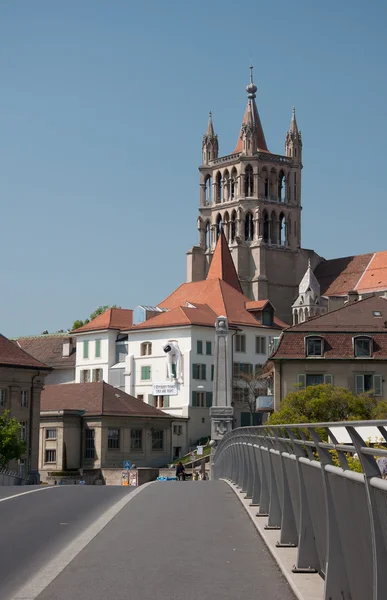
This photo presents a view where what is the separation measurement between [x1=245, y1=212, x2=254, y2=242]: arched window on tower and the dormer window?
7267 centimetres

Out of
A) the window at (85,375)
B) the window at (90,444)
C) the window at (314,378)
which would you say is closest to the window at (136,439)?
the window at (90,444)

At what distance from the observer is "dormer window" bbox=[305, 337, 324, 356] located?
67312mm

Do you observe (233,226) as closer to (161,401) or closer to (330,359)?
(161,401)

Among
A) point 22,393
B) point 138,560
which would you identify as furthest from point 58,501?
point 22,393

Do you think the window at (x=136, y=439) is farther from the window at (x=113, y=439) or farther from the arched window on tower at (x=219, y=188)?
the arched window on tower at (x=219, y=188)

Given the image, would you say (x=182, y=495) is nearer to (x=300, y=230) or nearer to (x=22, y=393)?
(x=22, y=393)

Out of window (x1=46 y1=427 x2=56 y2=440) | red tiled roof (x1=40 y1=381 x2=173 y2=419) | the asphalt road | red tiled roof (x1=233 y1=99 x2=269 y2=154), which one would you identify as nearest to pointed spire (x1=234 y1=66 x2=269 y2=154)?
red tiled roof (x1=233 y1=99 x2=269 y2=154)

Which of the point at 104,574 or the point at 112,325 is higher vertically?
the point at 112,325

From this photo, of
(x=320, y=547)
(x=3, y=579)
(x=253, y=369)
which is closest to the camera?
(x=320, y=547)

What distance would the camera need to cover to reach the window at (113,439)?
9042cm

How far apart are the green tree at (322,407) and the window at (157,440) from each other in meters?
34.4

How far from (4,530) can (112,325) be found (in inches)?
3856

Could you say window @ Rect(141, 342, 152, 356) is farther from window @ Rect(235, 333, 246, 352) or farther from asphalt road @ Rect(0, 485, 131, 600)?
asphalt road @ Rect(0, 485, 131, 600)

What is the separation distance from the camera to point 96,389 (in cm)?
9469
